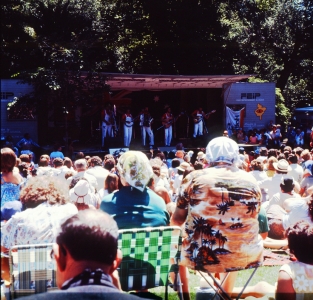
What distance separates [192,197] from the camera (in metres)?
2.95

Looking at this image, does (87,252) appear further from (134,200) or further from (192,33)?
(192,33)

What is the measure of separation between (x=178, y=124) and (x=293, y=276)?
17399mm

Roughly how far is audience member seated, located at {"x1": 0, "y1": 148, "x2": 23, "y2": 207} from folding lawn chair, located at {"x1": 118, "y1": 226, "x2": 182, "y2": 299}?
67 cm

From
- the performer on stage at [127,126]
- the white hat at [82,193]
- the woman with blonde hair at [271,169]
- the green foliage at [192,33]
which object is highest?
the green foliage at [192,33]

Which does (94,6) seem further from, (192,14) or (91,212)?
(91,212)

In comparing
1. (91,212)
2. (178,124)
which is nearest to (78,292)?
(91,212)

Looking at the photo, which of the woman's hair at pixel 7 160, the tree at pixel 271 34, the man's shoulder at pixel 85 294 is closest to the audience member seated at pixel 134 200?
the woman's hair at pixel 7 160

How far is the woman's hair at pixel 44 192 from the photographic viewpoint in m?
2.81

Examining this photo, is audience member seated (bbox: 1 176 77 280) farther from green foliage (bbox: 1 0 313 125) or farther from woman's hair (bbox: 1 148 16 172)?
green foliage (bbox: 1 0 313 125)

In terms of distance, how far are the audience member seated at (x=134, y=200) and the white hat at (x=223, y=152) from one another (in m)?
0.42

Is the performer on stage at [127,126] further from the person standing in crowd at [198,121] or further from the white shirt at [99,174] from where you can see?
the white shirt at [99,174]

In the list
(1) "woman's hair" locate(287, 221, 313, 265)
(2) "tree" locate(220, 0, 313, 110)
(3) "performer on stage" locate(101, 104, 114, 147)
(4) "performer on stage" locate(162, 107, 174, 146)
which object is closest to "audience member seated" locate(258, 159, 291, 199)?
(1) "woman's hair" locate(287, 221, 313, 265)

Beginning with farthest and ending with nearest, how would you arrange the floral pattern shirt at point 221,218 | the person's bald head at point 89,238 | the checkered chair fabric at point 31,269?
the floral pattern shirt at point 221,218 < the checkered chair fabric at point 31,269 < the person's bald head at point 89,238

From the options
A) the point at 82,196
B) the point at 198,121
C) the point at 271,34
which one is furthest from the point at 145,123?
the point at 271,34
